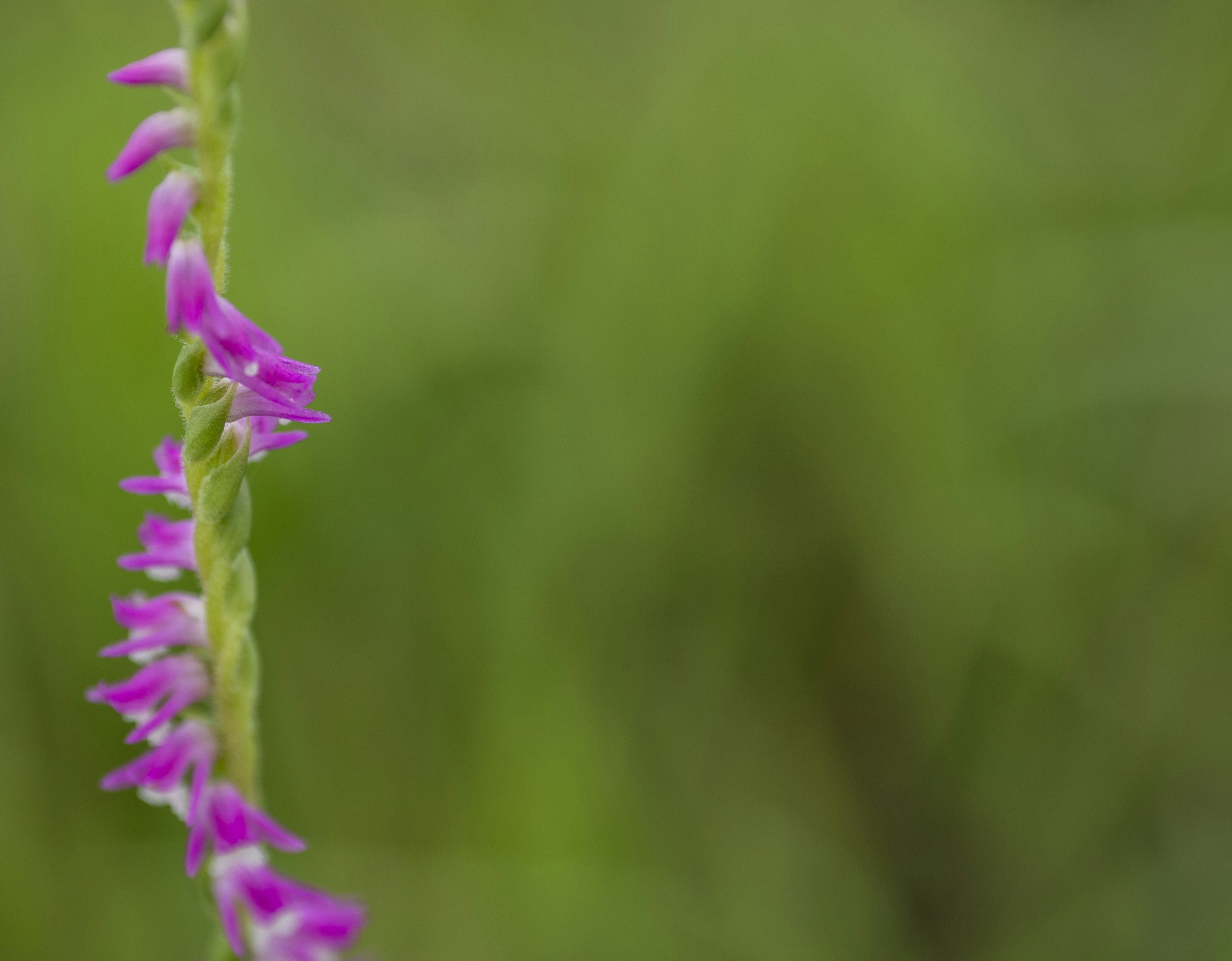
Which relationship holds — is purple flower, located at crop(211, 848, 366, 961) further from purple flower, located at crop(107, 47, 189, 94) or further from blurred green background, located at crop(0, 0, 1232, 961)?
blurred green background, located at crop(0, 0, 1232, 961)

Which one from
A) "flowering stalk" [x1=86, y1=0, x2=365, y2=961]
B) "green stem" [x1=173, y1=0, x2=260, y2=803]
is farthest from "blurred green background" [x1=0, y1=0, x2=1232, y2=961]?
"green stem" [x1=173, y1=0, x2=260, y2=803]

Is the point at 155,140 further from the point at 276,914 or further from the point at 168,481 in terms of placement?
the point at 276,914

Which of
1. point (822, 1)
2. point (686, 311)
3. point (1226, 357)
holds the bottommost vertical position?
point (1226, 357)

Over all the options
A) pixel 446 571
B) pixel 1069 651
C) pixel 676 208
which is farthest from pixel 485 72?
pixel 1069 651

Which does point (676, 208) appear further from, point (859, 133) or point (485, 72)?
point (485, 72)

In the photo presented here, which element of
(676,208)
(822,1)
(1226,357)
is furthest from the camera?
(822,1)

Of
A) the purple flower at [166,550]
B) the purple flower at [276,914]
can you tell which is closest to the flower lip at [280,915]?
the purple flower at [276,914]

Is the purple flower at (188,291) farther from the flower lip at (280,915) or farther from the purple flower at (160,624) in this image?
the flower lip at (280,915)
